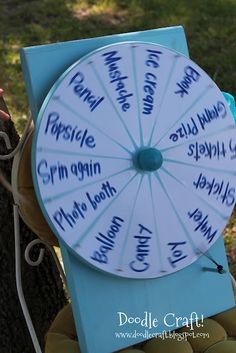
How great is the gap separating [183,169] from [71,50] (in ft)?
0.97

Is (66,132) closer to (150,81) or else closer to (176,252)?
(150,81)

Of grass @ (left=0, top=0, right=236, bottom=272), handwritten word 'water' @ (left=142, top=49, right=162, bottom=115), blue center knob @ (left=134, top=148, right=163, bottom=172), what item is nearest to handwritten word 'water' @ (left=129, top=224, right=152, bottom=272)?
blue center knob @ (left=134, top=148, right=163, bottom=172)

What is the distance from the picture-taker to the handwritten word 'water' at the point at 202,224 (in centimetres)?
131

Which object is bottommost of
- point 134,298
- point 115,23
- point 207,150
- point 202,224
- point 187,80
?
point 134,298

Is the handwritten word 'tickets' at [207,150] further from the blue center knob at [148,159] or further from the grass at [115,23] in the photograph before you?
the grass at [115,23]

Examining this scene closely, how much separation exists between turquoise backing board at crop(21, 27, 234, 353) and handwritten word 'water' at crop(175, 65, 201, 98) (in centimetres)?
7

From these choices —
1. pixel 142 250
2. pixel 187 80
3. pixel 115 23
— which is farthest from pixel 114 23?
pixel 142 250

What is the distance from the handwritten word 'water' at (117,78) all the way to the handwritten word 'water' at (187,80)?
10 centimetres

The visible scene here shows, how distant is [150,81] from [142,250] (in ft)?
1.00

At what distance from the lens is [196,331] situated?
1366 mm

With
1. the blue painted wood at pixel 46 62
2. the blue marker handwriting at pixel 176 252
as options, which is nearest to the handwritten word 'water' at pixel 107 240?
the blue marker handwriting at pixel 176 252

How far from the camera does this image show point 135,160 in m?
1.25

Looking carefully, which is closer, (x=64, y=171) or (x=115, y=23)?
(x=64, y=171)

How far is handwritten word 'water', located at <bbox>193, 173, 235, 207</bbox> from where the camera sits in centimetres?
131
